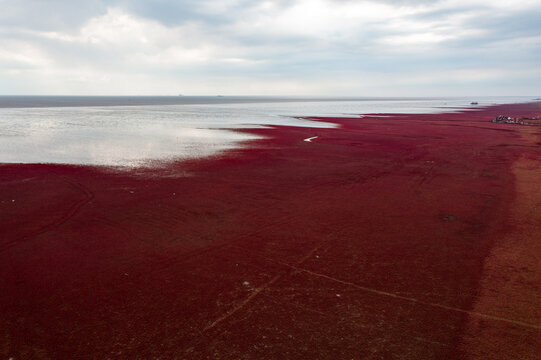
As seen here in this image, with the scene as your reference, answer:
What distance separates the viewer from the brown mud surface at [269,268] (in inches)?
242

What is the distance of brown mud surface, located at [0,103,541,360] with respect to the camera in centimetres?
614

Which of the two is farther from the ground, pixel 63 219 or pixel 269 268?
pixel 63 219

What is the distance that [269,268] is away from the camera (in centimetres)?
865

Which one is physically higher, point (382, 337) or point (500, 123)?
point (500, 123)

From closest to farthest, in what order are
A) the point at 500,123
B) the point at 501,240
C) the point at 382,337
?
the point at 382,337
the point at 501,240
the point at 500,123

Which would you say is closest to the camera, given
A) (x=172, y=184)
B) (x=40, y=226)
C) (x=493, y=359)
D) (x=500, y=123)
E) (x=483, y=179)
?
(x=493, y=359)

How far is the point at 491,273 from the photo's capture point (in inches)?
332

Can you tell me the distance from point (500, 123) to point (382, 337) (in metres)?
58.4

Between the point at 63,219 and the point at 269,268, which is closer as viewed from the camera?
the point at 269,268

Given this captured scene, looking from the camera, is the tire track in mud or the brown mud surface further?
the tire track in mud

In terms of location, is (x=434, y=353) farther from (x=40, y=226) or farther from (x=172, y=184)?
(x=172, y=184)

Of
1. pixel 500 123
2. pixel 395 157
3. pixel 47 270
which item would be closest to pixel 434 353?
pixel 47 270

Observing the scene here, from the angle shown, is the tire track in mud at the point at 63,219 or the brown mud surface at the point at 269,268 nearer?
the brown mud surface at the point at 269,268

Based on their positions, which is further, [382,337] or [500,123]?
[500,123]
